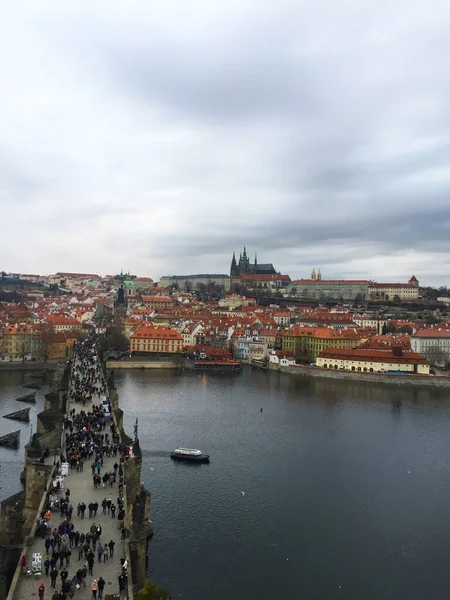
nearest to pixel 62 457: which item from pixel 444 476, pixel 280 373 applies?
→ pixel 444 476

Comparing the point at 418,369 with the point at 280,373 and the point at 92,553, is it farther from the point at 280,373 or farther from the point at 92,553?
the point at 92,553

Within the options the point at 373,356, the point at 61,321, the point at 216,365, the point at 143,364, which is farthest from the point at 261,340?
the point at 61,321

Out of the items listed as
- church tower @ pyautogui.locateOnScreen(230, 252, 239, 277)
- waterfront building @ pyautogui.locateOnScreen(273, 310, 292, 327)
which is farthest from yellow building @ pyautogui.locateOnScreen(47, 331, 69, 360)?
church tower @ pyautogui.locateOnScreen(230, 252, 239, 277)

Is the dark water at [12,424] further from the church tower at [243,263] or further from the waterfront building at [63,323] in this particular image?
the church tower at [243,263]

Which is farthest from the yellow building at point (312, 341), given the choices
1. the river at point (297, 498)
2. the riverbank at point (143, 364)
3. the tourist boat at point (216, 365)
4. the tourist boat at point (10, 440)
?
the tourist boat at point (10, 440)

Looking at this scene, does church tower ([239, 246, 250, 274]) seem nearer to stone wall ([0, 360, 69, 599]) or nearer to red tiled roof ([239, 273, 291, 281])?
red tiled roof ([239, 273, 291, 281])

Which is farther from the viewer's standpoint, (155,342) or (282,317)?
(282,317)

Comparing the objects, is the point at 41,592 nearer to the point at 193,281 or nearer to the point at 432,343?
the point at 432,343
